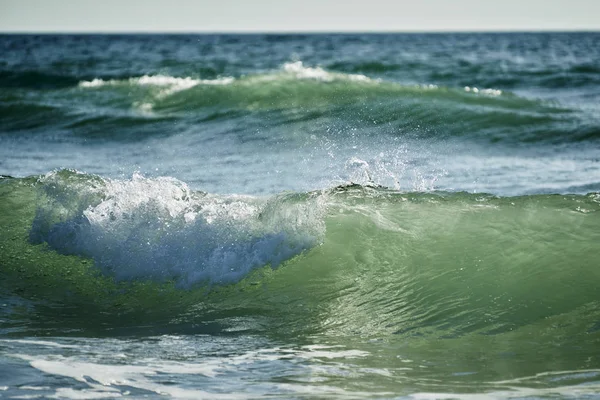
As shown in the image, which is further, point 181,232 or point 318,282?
point 181,232

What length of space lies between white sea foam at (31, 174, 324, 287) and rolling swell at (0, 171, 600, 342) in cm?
1

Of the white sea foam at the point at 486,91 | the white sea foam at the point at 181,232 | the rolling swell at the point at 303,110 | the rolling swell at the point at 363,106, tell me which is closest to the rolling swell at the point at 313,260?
the white sea foam at the point at 181,232

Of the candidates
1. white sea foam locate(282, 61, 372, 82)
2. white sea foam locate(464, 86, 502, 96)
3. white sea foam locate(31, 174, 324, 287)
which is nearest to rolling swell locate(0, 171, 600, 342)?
white sea foam locate(31, 174, 324, 287)

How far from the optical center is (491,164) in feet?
35.3

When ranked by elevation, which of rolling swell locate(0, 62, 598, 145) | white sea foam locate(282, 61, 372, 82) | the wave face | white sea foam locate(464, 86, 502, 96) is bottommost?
the wave face

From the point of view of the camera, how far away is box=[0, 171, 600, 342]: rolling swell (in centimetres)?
541

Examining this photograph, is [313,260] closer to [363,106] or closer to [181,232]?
[181,232]

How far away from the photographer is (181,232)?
6.50 meters

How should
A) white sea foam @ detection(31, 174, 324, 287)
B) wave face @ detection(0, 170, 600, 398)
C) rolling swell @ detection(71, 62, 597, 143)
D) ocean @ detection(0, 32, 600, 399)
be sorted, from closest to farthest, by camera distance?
ocean @ detection(0, 32, 600, 399) < wave face @ detection(0, 170, 600, 398) < white sea foam @ detection(31, 174, 324, 287) < rolling swell @ detection(71, 62, 597, 143)

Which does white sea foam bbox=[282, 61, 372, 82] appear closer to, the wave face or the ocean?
the ocean

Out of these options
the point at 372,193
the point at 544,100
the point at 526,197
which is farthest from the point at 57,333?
the point at 544,100

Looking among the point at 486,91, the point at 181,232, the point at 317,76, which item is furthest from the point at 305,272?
the point at 317,76

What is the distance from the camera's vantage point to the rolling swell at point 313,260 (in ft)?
17.7

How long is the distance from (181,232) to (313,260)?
111 centimetres
